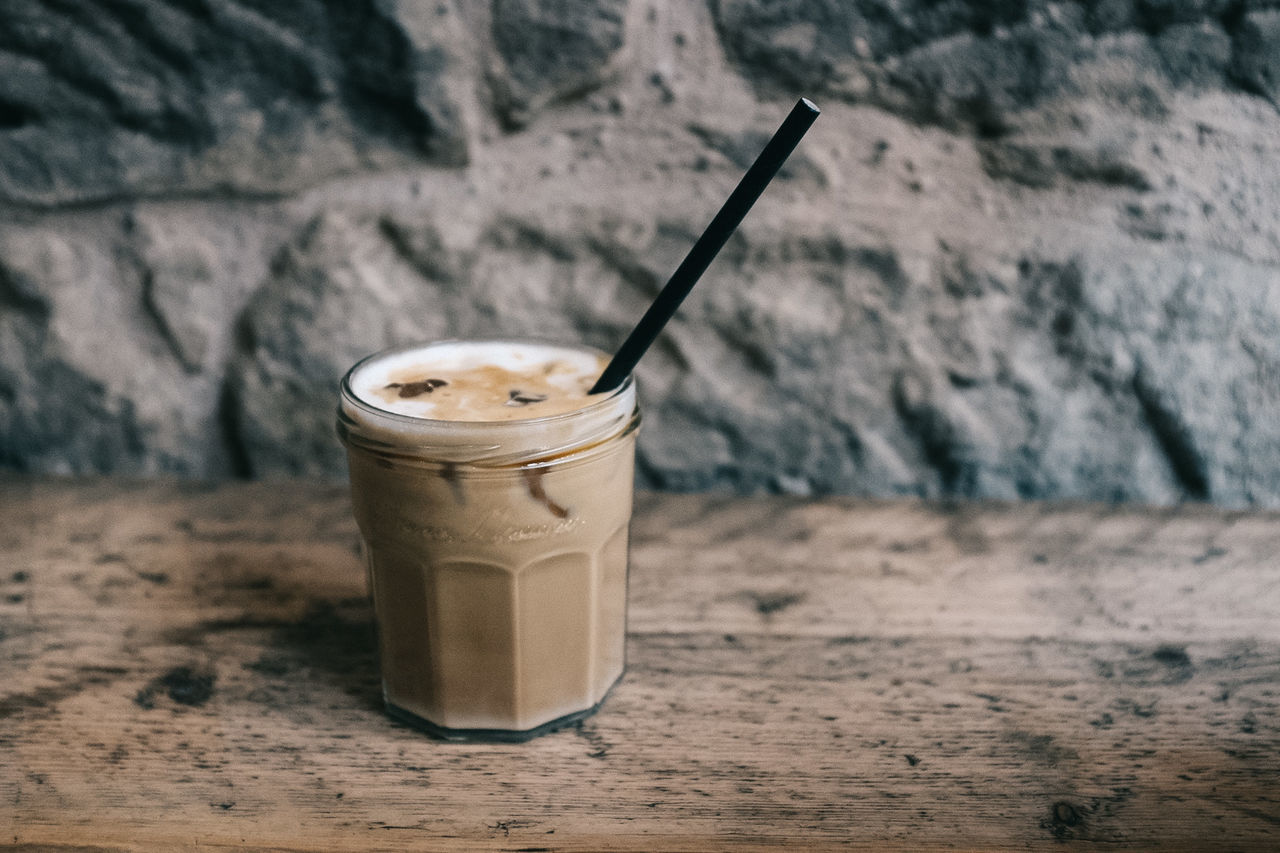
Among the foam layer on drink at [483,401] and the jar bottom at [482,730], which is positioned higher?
the foam layer on drink at [483,401]

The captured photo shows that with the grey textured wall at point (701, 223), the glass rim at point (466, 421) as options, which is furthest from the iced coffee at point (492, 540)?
the grey textured wall at point (701, 223)

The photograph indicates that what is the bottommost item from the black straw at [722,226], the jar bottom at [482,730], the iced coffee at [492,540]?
the jar bottom at [482,730]

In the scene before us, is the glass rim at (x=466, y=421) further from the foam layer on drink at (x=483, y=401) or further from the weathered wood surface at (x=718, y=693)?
the weathered wood surface at (x=718, y=693)

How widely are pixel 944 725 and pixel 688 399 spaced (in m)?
0.45

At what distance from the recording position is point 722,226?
59 centimetres

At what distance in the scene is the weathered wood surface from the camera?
0.55 meters

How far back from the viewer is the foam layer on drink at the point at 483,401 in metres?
0.58

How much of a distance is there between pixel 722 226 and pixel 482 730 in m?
0.37

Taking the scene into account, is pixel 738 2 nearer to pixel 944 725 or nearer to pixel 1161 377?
pixel 1161 377

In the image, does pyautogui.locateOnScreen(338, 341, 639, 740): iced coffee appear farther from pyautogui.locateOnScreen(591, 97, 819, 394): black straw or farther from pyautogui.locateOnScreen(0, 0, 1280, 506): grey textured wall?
pyautogui.locateOnScreen(0, 0, 1280, 506): grey textured wall

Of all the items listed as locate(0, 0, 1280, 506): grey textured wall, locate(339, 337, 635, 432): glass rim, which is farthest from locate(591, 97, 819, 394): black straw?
locate(0, 0, 1280, 506): grey textured wall

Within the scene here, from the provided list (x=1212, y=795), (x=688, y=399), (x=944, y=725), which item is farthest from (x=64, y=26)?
(x=1212, y=795)

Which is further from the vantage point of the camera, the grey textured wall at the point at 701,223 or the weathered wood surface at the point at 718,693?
the grey textured wall at the point at 701,223

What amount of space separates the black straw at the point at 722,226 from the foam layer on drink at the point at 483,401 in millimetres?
42
